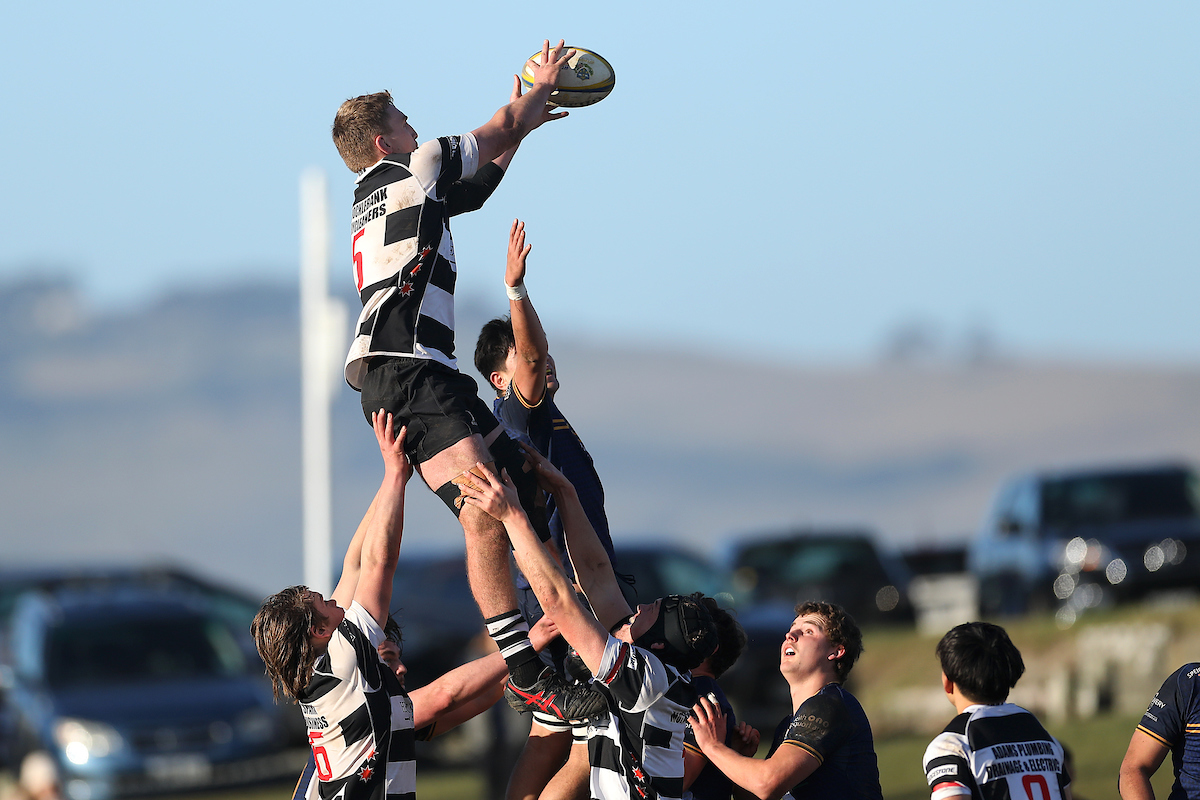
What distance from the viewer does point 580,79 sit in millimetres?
6207

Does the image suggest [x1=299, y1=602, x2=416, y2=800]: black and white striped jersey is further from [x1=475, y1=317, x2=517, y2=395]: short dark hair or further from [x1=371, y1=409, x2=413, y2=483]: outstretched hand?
[x1=475, y1=317, x2=517, y2=395]: short dark hair

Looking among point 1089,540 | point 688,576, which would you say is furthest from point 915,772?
point 1089,540

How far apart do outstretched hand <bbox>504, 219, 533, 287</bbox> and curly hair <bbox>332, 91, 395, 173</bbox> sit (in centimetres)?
62

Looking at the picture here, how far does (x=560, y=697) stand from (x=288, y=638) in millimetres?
1155

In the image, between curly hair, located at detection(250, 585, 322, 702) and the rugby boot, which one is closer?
curly hair, located at detection(250, 585, 322, 702)

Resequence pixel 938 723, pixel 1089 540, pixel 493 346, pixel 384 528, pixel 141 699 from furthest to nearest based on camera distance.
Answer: pixel 1089 540, pixel 938 723, pixel 141 699, pixel 493 346, pixel 384 528

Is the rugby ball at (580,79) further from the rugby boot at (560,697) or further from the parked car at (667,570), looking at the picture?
the parked car at (667,570)

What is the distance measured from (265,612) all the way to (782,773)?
5.91 feet

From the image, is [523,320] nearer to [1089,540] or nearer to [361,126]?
[361,126]

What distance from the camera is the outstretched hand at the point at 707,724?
A: 536 cm

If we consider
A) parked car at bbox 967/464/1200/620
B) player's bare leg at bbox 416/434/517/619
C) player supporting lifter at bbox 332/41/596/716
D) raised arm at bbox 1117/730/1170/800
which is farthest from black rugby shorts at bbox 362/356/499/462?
parked car at bbox 967/464/1200/620

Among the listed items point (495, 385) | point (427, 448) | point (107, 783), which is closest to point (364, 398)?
point (427, 448)

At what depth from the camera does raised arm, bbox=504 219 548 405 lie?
19.9 feet

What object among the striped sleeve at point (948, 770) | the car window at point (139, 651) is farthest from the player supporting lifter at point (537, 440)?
the car window at point (139, 651)
